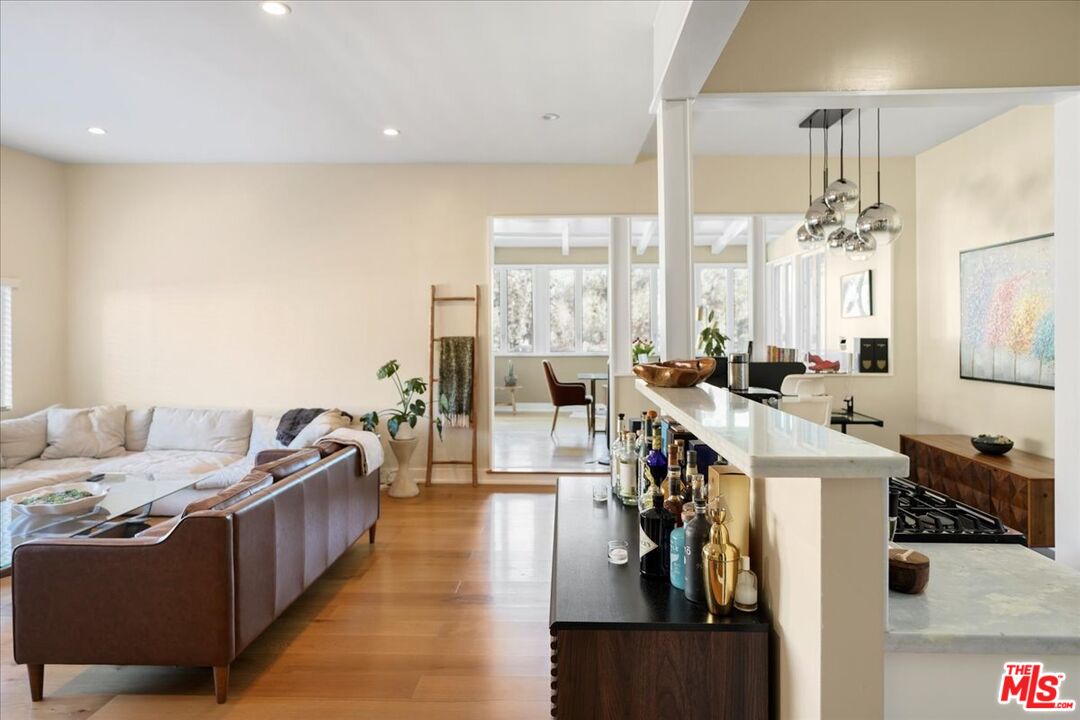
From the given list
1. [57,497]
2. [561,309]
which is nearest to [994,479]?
[57,497]

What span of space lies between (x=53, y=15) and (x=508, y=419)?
7.79m

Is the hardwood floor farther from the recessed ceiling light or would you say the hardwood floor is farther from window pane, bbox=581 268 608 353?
window pane, bbox=581 268 608 353

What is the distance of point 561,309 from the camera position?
10.8 metres

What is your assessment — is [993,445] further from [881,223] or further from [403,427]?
[403,427]

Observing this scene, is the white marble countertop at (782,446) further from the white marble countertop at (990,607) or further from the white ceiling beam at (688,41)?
the white ceiling beam at (688,41)

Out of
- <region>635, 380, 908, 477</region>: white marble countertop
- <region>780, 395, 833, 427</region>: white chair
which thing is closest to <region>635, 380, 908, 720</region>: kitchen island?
<region>635, 380, 908, 477</region>: white marble countertop

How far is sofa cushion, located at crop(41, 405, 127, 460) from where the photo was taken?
4.79m

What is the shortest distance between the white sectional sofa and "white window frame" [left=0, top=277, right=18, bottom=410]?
370 millimetres

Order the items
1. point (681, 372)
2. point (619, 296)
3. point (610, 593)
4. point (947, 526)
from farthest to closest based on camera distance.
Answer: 1. point (619, 296)
2. point (681, 372)
3. point (947, 526)
4. point (610, 593)

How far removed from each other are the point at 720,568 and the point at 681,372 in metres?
0.86

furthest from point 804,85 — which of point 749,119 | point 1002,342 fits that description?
point 1002,342

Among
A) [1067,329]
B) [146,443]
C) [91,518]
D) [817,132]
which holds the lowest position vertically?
[91,518]

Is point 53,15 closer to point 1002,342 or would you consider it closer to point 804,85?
point 804,85

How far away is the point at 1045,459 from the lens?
382cm
